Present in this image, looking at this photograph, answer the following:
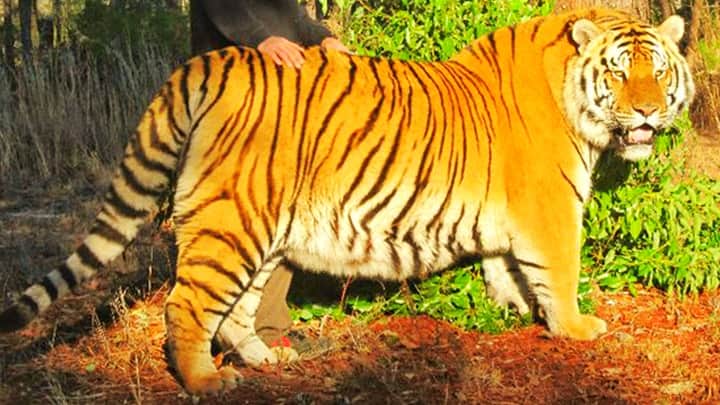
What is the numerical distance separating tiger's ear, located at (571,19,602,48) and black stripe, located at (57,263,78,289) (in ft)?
8.20

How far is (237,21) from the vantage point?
4.51 metres

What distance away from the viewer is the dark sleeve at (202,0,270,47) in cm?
449

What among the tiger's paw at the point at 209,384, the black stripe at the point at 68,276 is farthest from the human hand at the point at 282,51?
the tiger's paw at the point at 209,384

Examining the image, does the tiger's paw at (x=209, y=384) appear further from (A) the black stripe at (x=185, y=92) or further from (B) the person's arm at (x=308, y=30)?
(B) the person's arm at (x=308, y=30)

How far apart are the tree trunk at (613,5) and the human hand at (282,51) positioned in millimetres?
2355

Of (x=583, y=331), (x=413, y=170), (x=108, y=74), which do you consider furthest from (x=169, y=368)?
(x=108, y=74)

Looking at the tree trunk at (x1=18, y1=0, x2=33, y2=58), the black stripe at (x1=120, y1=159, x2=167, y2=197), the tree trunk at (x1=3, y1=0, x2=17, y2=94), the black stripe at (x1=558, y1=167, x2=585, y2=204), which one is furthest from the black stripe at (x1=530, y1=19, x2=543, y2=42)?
the tree trunk at (x1=18, y1=0, x2=33, y2=58)

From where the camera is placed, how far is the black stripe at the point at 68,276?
12.9ft

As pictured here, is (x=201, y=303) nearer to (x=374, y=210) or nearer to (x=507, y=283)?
(x=374, y=210)

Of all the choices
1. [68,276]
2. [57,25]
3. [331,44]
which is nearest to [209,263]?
[68,276]

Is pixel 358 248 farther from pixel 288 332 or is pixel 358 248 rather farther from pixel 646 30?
pixel 646 30

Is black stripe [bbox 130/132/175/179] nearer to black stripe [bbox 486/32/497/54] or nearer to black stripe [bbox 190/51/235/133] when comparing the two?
black stripe [bbox 190/51/235/133]

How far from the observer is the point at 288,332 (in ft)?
16.5

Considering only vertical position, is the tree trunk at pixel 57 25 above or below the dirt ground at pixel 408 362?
above
